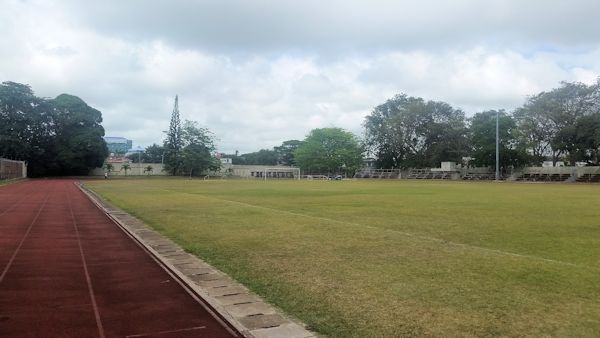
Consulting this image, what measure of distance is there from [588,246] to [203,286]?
8.14m

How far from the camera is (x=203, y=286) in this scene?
23.3 ft

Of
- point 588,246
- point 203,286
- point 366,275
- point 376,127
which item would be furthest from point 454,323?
point 376,127

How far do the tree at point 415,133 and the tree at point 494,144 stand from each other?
12.6 ft

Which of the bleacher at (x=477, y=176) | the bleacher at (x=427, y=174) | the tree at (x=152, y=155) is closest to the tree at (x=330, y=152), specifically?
the bleacher at (x=427, y=174)

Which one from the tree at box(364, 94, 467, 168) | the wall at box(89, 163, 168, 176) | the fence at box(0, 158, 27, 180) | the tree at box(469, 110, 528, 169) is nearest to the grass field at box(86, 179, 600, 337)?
the fence at box(0, 158, 27, 180)

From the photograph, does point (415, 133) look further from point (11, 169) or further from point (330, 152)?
Answer: point (11, 169)

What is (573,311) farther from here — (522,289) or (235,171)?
(235,171)

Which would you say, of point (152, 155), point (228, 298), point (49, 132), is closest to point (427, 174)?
point (49, 132)

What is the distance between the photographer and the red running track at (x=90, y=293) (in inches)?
212

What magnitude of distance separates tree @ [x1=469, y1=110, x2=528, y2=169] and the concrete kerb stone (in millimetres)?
69156

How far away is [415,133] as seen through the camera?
286ft

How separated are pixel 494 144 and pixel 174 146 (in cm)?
5982

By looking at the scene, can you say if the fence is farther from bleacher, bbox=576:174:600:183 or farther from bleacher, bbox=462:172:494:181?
bleacher, bbox=576:174:600:183

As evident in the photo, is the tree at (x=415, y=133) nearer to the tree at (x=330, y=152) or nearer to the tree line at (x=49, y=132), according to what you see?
the tree at (x=330, y=152)
